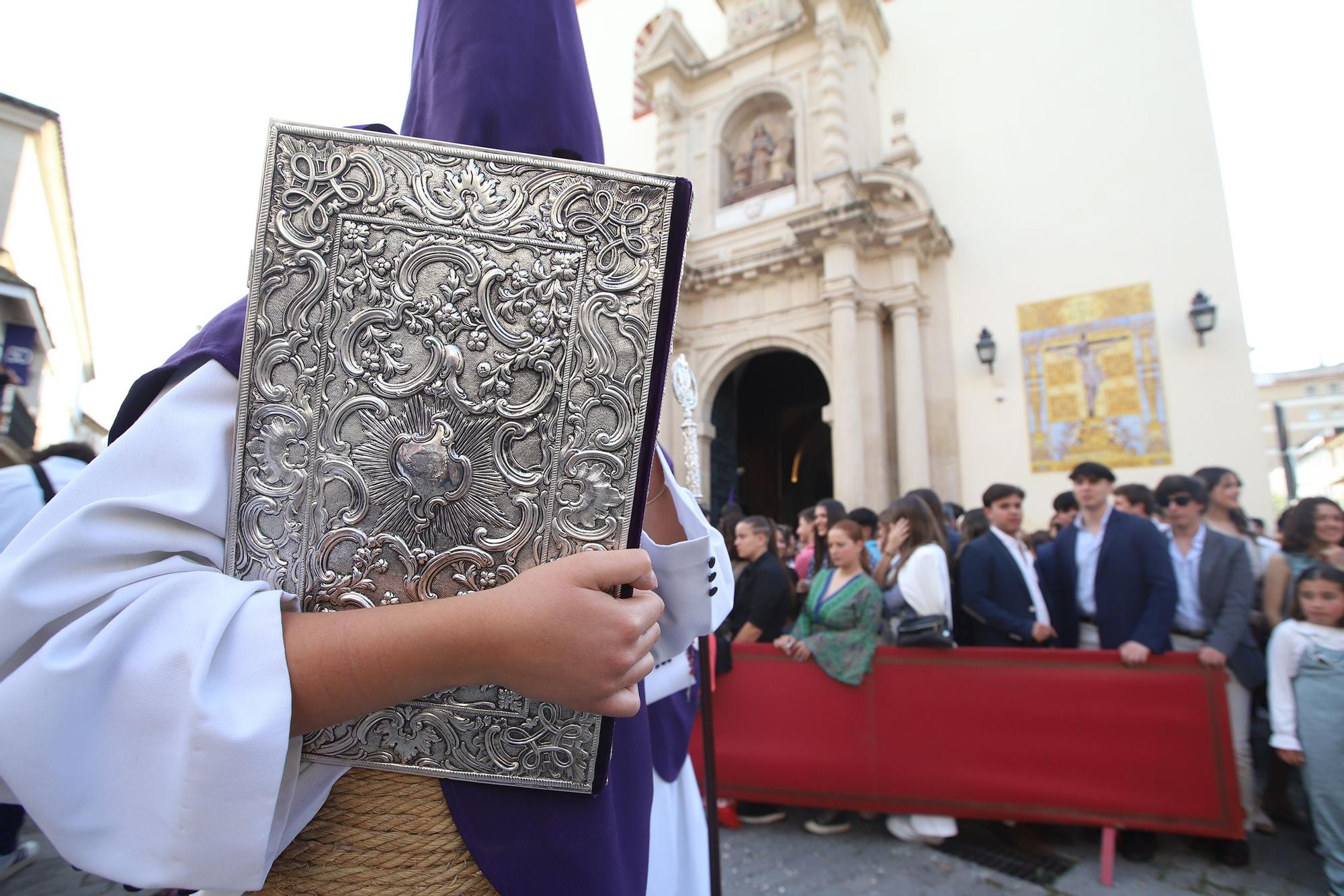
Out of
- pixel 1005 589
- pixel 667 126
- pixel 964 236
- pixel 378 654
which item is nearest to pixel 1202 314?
pixel 964 236

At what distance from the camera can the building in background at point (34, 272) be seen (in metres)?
7.03

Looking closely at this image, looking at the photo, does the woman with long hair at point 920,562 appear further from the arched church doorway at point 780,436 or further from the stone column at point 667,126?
the stone column at point 667,126

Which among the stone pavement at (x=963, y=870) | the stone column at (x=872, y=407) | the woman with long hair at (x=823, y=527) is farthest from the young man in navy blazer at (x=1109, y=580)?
the stone column at (x=872, y=407)

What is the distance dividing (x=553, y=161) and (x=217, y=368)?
1.32ft

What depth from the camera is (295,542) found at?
63cm

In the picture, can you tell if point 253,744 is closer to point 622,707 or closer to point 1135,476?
point 622,707

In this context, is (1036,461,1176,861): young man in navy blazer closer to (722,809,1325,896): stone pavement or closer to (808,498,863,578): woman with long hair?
Result: (722,809,1325,896): stone pavement

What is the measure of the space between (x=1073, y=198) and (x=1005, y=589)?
6.73m

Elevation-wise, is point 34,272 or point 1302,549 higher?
point 34,272

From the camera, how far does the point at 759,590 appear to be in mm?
3928

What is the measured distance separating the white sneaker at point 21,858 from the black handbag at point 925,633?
13.4 ft

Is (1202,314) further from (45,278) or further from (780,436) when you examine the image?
(45,278)

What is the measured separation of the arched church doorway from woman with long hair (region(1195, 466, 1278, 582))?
6.84 meters

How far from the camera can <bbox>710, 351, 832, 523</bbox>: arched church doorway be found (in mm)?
11750
